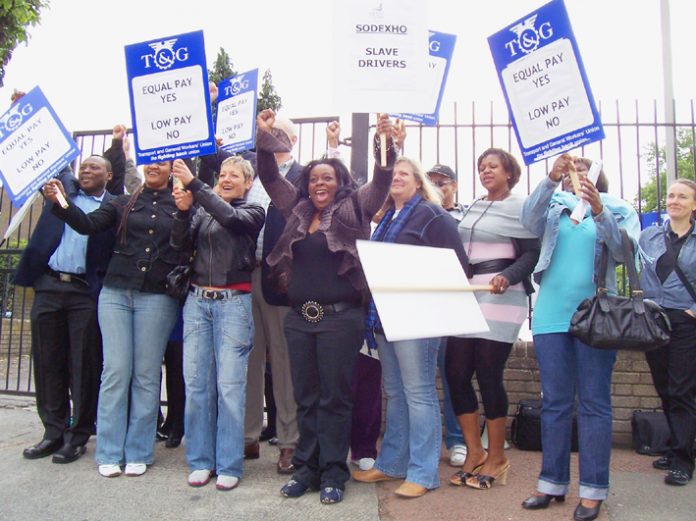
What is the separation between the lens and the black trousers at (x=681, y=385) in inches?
159

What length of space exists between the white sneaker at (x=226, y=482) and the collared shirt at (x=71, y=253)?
1.75 m

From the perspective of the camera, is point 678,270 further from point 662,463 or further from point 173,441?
point 173,441

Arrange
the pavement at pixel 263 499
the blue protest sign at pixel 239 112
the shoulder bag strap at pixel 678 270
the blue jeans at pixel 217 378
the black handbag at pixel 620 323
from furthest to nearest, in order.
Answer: the blue protest sign at pixel 239 112 < the shoulder bag strap at pixel 678 270 < the blue jeans at pixel 217 378 < the pavement at pixel 263 499 < the black handbag at pixel 620 323

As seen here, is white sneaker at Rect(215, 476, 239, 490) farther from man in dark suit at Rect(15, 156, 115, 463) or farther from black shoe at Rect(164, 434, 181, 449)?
man in dark suit at Rect(15, 156, 115, 463)

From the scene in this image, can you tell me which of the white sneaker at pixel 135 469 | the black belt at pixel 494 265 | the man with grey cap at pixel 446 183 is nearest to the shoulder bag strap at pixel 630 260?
the black belt at pixel 494 265

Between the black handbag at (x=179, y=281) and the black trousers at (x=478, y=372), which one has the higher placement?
the black handbag at (x=179, y=281)

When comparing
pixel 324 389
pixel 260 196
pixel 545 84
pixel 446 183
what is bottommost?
pixel 324 389

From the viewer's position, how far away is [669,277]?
4.26 metres

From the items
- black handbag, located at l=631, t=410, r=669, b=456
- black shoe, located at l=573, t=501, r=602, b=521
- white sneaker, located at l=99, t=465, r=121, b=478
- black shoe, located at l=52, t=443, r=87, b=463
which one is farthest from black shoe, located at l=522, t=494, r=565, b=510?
black shoe, located at l=52, t=443, r=87, b=463

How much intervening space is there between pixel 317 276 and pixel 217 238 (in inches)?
29.1

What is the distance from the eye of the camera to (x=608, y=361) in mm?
3336

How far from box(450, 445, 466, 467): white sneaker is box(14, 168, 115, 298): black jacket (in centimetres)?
267

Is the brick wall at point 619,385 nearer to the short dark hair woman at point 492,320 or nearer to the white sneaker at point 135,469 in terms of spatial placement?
the short dark hair woman at point 492,320

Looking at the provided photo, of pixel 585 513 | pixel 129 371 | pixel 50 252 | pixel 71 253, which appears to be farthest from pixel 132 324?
pixel 585 513
